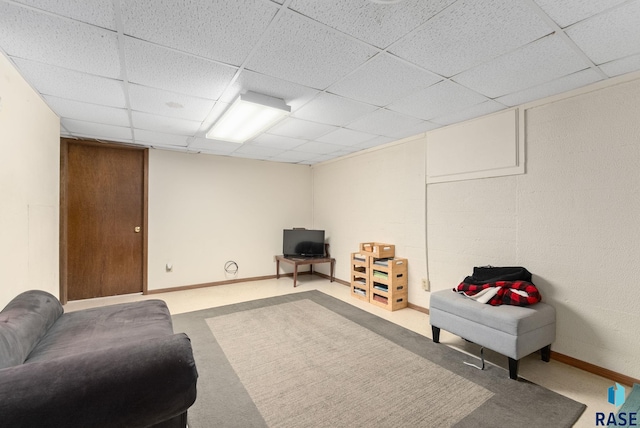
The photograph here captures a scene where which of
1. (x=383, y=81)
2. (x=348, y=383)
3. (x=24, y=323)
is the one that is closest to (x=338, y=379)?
(x=348, y=383)

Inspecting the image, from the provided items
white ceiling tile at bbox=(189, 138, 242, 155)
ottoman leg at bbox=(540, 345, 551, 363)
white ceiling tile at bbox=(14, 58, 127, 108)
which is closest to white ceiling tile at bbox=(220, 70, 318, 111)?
white ceiling tile at bbox=(14, 58, 127, 108)

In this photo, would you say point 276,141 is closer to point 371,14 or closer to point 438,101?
point 438,101

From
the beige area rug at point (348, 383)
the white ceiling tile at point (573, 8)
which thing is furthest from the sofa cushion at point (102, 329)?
the white ceiling tile at point (573, 8)

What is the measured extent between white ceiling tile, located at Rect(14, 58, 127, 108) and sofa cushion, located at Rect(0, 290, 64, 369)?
164 centimetres

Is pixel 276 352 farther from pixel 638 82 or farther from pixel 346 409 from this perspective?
pixel 638 82

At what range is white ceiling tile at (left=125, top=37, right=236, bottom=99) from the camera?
1817 millimetres

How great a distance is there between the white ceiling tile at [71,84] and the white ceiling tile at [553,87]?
11.1 ft

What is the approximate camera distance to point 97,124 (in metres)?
3.31

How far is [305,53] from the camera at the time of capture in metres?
1.83

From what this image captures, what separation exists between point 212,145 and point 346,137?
207cm

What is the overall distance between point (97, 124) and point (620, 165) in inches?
203

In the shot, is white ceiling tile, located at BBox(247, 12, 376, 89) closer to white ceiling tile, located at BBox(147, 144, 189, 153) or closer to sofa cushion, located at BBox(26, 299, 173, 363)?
sofa cushion, located at BBox(26, 299, 173, 363)

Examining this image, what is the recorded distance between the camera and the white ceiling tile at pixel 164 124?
3.04 metres

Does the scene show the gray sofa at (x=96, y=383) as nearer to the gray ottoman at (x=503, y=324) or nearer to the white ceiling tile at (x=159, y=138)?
the gray ottoman at (x=503, y=324)
